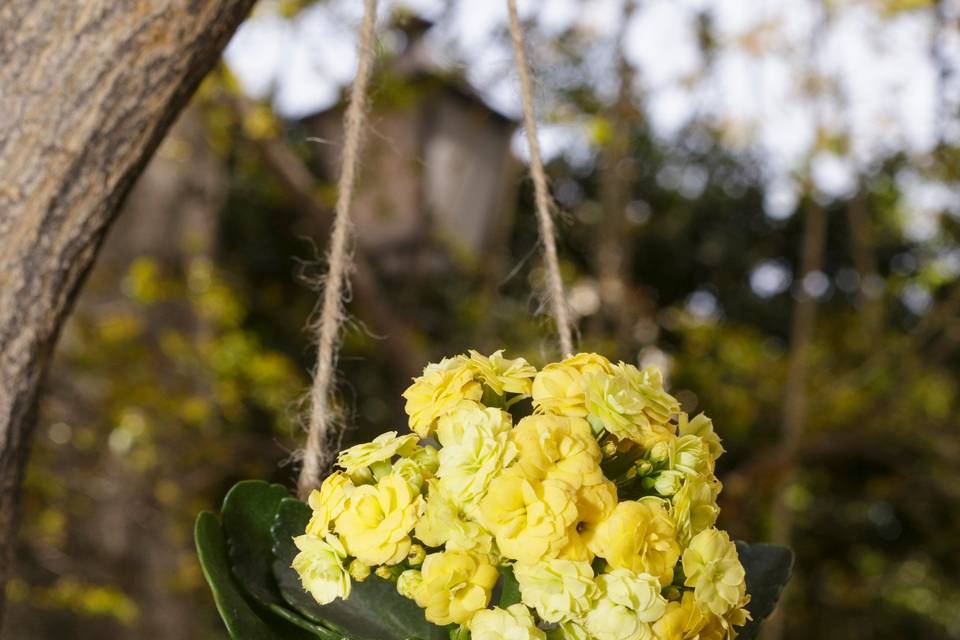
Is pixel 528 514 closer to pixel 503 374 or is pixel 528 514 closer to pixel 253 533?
pixel 503 374

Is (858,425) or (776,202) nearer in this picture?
(858,425)

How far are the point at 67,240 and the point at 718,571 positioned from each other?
20.3 inches

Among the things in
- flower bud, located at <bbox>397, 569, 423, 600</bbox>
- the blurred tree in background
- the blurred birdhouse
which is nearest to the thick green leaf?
flower bud, located at <bbox>397, 569, 423, 600</bbox>

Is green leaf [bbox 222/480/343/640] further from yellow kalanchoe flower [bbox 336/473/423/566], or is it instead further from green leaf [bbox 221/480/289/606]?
yellow kalanchoe flower [bbox 336/473/423/566]

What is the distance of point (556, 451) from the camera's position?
50 cm

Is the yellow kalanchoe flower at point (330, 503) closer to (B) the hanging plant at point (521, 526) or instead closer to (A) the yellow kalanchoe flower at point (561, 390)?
(B) the hanging plant at point (521, 526)

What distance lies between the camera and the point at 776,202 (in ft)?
12.1

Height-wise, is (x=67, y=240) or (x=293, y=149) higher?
(x=67, y=240)

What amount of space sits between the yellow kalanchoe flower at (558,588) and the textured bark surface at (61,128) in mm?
442

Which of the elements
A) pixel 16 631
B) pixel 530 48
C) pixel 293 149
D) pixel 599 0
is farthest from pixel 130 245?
pixel 530 48

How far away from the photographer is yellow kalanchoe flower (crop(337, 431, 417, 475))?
21.2 inches

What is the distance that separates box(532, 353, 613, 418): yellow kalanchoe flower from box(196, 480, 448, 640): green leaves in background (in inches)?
5.9

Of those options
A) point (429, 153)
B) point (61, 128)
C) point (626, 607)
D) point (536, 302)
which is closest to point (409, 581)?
point (626, 607)

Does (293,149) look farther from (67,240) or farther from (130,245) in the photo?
(67,240)
